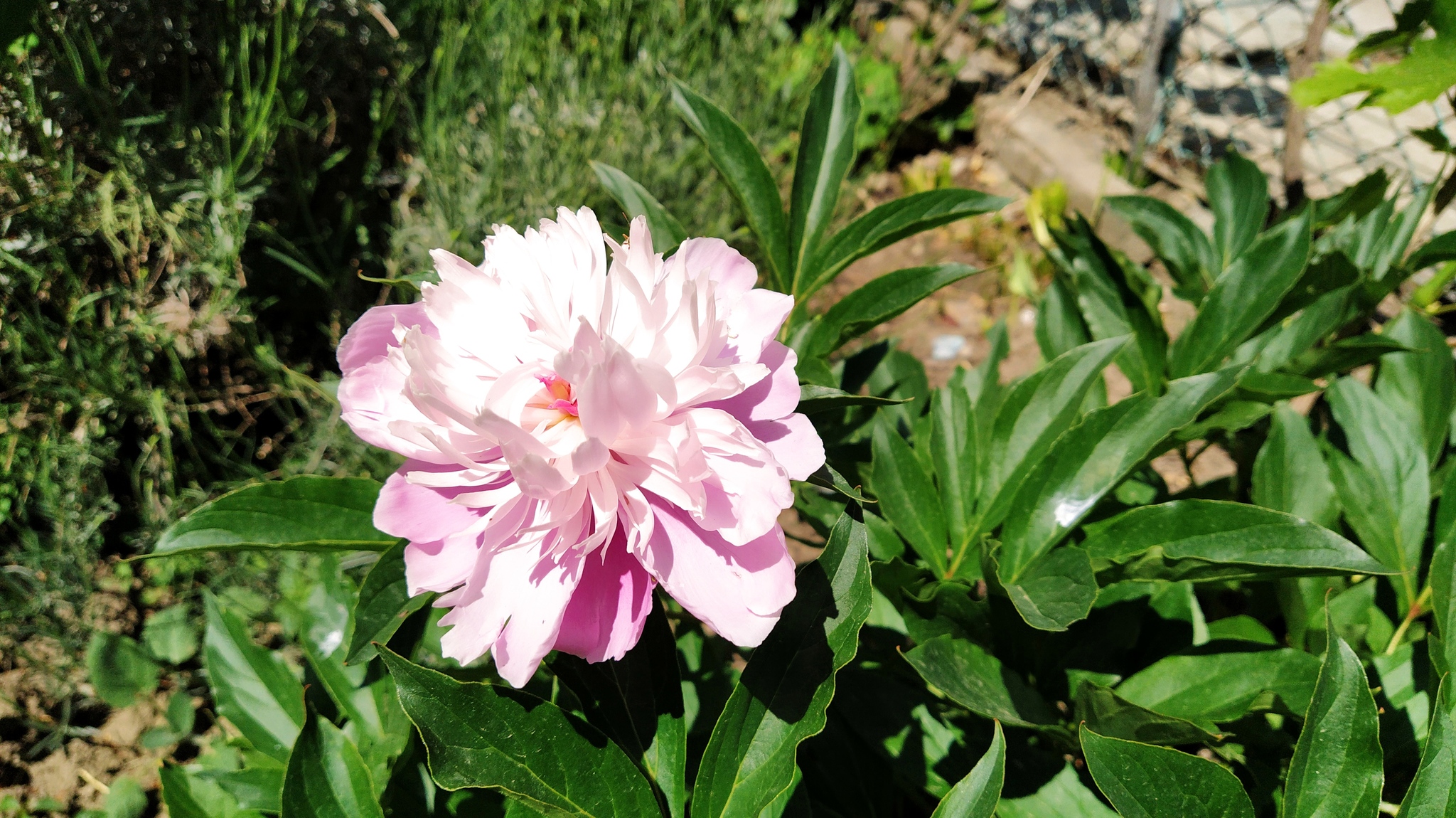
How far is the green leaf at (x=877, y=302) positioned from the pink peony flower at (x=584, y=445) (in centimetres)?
29

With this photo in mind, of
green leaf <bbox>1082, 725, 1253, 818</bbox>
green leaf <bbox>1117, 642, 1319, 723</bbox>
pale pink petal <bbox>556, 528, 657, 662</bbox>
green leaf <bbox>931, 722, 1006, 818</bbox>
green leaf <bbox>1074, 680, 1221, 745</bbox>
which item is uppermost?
pale pink petal <bbox>556, 528, 657, 662</bbox>

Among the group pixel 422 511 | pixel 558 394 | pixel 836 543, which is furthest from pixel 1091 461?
pixel 422 511

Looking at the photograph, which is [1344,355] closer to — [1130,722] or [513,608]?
[1130,722]

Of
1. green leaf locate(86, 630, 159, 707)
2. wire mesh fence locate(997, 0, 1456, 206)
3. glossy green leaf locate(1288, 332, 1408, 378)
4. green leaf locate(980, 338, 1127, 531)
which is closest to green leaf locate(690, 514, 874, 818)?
green leaf locate(980, 338, 1127, 531)

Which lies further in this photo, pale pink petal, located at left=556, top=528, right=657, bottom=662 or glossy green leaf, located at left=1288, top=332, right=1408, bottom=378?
glossy green leaf, located at left=1288, top=332, right=1408, bottom=378

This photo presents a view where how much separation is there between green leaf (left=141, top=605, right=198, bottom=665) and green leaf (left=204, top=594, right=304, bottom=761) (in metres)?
0.88

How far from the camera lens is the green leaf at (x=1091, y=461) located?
0.95 meters

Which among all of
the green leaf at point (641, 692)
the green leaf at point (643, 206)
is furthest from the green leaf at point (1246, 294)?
the green leaf at point (641, 692)

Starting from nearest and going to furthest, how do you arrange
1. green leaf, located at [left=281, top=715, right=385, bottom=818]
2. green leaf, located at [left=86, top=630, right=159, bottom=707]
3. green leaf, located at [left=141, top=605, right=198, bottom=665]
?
green leaf, located at [left=281, top=715, right=385, bottom=818] → green leaf, located at [left=86, top=630, right=159, bottom=707] → green leaf, located at [left=141, top=605, right=198, bottom=665]

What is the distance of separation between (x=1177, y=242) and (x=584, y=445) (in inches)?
49.3

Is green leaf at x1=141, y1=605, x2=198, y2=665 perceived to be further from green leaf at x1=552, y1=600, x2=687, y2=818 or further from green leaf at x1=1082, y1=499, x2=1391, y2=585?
green leaf at x1=1082, y1=499, x2=1391, y2=585

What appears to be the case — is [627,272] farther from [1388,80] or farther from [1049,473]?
[1388,80]

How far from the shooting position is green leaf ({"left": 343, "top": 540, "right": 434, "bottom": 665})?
0.79 m

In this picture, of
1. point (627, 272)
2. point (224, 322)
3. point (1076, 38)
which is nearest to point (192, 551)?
point (627, 272)
